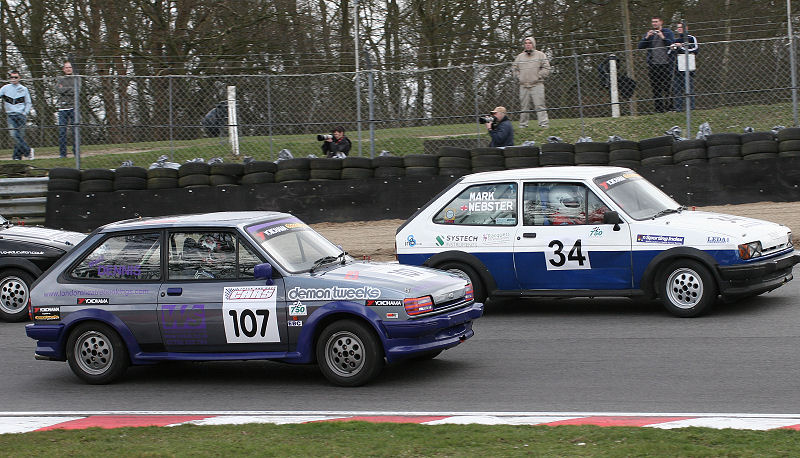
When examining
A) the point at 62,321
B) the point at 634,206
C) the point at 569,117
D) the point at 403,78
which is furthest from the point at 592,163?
the point at 62,321

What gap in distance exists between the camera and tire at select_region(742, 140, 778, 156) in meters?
15.5

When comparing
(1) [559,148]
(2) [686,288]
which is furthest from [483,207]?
(1) [559,148]

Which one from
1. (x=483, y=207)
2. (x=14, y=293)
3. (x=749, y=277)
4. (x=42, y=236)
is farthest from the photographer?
(x=42, y=236)

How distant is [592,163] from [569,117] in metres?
2.05

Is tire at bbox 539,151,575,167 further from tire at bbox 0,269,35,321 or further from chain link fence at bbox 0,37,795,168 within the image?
tire at bbox 0,269,35,321

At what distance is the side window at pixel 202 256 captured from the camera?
26.5ft

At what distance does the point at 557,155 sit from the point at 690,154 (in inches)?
82.9

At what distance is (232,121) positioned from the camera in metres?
18.2

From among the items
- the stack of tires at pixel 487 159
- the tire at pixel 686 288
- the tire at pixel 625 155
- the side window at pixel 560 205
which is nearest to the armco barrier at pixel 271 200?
the stack of tires at pixel 487 159

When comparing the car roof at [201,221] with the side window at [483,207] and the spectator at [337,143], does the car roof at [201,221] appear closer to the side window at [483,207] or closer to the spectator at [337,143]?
the side window at [483,207]

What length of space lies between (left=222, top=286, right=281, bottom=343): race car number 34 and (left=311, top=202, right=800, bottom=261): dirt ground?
6.62 metres

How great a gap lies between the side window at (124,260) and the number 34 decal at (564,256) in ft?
13.0

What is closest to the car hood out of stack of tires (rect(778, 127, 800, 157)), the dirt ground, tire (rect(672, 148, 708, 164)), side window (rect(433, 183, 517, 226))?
the dirt ground

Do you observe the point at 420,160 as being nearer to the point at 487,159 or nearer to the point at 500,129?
the point at 487,159
